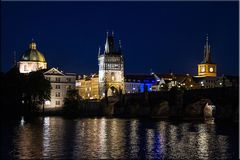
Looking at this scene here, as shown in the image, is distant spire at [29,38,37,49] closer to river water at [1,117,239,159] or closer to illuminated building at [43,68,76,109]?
illuminated building at [43,68,76,109]

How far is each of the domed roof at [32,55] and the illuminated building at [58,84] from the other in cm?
2401

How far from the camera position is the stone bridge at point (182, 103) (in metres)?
85.6

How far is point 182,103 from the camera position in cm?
10156

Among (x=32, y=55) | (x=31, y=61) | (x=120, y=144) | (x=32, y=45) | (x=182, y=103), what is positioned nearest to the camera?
(x=120, y=144)

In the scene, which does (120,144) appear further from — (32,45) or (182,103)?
(32,45)

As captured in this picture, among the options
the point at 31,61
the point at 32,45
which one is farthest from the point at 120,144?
the point at 32,45

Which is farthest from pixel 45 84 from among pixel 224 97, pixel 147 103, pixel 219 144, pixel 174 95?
pixel 219 144

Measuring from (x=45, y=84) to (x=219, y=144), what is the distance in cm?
7108

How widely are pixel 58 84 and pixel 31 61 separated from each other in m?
25.3

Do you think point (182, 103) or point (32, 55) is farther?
point (32, 55)

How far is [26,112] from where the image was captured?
10794 cm

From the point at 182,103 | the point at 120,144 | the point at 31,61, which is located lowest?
the point at 120,144

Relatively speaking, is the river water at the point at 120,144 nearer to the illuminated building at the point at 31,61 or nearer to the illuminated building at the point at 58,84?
the illuminated building at the point at 58,84

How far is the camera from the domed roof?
178 meters
